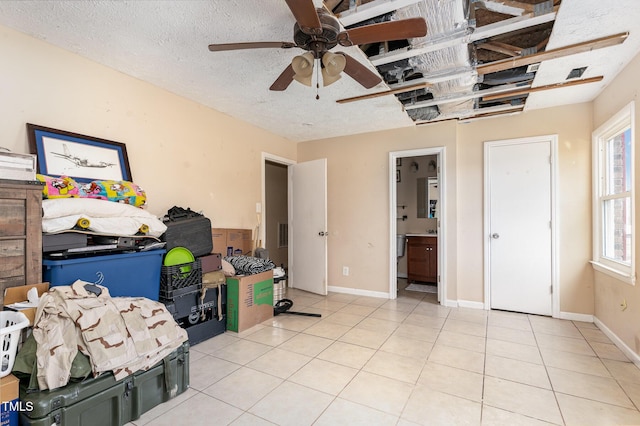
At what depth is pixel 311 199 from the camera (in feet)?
15.4

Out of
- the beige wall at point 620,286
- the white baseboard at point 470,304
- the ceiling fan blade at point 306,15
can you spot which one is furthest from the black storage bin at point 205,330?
the beige wall at point 620,286

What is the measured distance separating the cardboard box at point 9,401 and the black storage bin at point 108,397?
3 cm

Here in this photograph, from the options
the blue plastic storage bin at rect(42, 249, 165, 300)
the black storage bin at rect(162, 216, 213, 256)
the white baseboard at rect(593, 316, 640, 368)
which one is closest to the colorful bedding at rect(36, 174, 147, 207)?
the black storage bin at rect(162, 216, 213, 256)

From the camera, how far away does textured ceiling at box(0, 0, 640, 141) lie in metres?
1.85

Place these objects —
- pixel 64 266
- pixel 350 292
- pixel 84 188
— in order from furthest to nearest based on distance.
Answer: pixel 350 292 < pixel 84 188 < pixel 64 266

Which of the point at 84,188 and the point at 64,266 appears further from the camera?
the point at 84,188

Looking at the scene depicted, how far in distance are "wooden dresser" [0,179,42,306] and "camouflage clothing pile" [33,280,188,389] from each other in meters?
0.25

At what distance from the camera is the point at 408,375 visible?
7.47 feet

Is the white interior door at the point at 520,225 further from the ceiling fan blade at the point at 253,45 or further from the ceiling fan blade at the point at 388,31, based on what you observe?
the ceiling fan blade at the point at 253,45

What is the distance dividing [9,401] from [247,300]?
1.92 m

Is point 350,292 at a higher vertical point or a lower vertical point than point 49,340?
lower

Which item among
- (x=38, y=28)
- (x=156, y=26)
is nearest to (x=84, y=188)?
(x=38, y=28)

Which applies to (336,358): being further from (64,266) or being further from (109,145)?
(109,145)

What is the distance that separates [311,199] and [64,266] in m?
3.21
